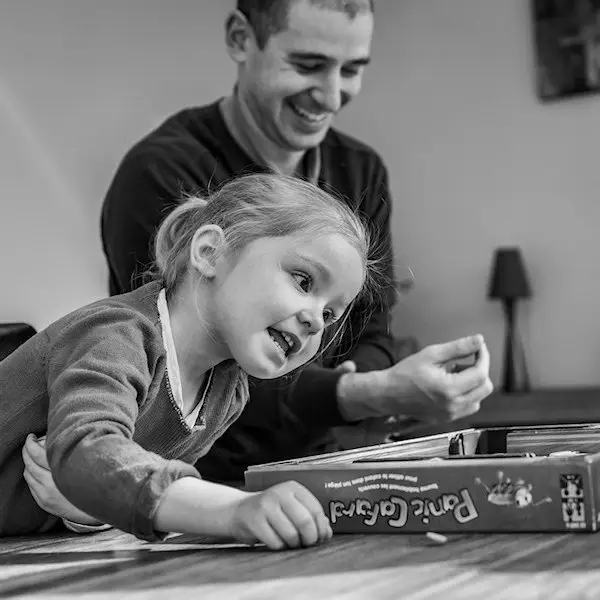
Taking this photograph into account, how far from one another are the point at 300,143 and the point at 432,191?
9.11 feet

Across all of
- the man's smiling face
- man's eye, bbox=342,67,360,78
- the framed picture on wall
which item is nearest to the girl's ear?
the man's smiling face

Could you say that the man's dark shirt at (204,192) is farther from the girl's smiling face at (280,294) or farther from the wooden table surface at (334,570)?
the wooden table surface at (334,570)

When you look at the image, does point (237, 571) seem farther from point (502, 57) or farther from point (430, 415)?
point (502, 57)

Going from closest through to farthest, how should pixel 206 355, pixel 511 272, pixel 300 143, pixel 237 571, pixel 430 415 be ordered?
pixel 237 571 < pixel 206 355 < pixel 430 415 < pixel 300 143 < pixel 511 272

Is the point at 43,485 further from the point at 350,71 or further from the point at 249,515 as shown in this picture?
the point at 350,71

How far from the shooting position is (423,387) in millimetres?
1698

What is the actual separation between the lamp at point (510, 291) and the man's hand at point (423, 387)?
2.56 meters

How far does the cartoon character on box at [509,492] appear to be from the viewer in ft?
3.00

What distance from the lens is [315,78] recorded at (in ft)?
6.83

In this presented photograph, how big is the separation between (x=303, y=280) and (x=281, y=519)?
0.38m

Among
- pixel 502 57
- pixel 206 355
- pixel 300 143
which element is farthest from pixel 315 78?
pixel 502 57

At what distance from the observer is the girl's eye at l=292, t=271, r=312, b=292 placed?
120 centimetres

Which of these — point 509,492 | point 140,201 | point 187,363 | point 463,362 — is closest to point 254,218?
point 187,363

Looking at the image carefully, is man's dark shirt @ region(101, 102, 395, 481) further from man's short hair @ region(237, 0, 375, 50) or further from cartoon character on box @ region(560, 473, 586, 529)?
cartoon character on box @ region(560, 473, 586, 529)
